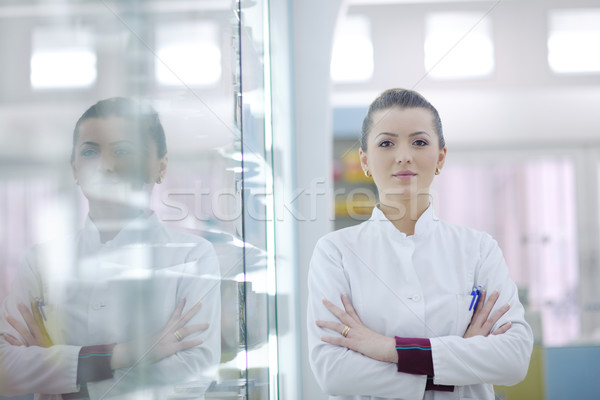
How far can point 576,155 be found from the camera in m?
3.07

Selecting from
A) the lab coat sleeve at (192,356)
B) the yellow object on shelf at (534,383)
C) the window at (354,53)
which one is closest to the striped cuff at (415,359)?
the lab coat sleeve at (192,356)

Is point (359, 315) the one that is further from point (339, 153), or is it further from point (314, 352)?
point (339, 153)

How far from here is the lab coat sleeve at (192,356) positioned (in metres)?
0.46

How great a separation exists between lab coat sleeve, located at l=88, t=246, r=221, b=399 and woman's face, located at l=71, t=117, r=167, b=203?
0.13 m

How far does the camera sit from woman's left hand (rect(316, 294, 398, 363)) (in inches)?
44.0

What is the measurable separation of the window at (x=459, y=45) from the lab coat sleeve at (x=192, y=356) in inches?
107

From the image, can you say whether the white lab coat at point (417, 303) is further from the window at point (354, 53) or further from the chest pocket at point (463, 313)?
the window at point (354, 53)

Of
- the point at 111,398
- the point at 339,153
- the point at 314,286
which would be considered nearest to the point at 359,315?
the point at 314,286

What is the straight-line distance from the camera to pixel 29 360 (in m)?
0.37

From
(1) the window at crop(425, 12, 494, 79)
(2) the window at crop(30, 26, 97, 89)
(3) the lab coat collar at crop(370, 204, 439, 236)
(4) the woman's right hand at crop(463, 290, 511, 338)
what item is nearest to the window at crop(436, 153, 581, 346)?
(1) the window at crop(425, 12, 494, 79)

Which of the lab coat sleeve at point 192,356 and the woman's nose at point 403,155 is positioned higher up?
the woman's nose at point 403,155

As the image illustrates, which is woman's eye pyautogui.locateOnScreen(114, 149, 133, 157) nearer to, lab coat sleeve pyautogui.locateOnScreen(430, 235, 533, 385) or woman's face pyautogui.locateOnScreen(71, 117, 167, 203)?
→ woman's face pyautogui.locateOnScreen(71, 117, 167, 203)

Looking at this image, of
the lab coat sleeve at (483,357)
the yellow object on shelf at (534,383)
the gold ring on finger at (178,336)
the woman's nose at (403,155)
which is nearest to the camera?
the gold ring on finger at (178,336)

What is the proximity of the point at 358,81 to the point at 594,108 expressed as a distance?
1.38 meters
